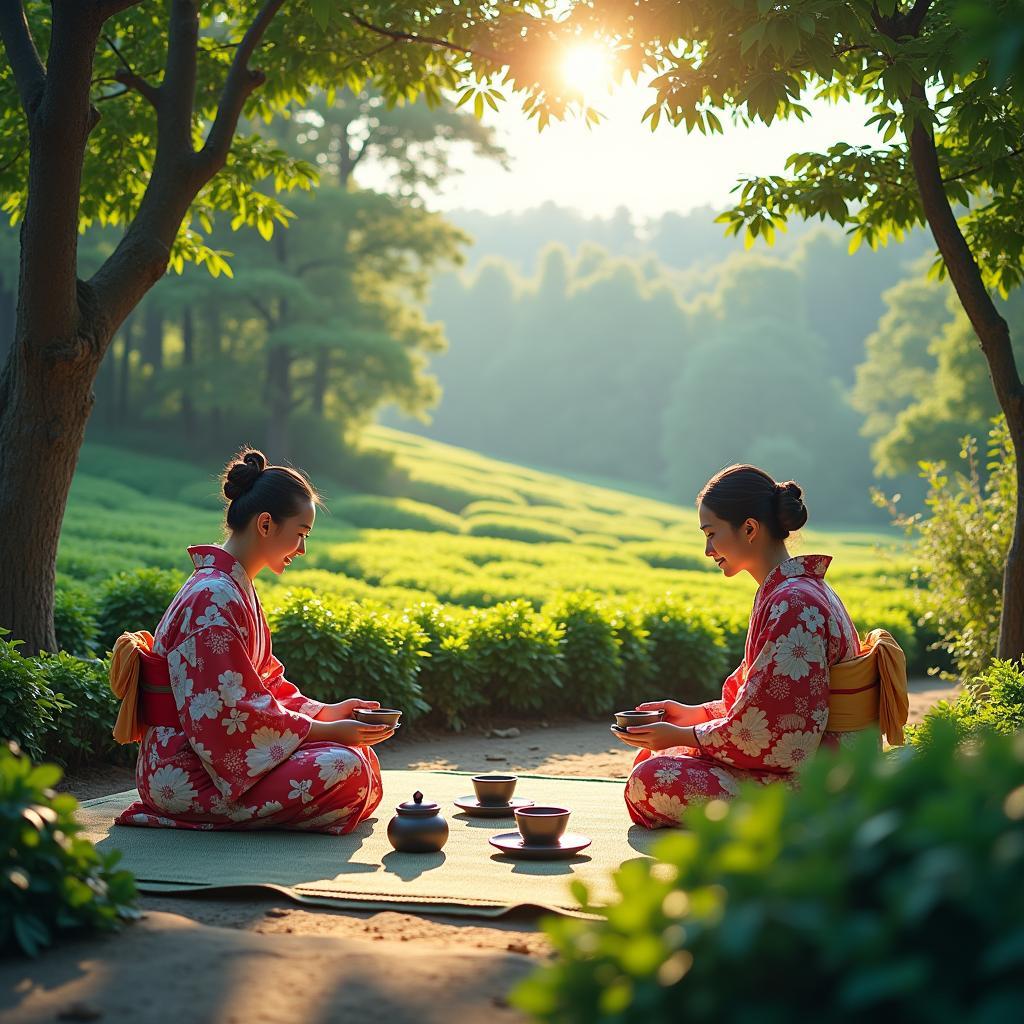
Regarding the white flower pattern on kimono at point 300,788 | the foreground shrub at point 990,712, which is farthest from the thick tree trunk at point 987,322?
the white flower pattern on kimono at point 300,788

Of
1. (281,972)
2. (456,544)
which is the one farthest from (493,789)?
(456,544)

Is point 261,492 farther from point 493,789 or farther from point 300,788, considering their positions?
point 493,789

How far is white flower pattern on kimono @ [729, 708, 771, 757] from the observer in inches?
174

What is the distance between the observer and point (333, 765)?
4688 mm

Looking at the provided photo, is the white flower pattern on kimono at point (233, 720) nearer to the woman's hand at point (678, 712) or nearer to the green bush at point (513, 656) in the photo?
the woman's hand at point (678, 712)

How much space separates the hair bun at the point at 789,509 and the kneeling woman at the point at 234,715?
1.75 metres

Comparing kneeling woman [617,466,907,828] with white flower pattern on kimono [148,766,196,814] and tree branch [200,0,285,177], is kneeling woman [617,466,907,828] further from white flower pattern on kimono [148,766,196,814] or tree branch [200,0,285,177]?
tree branch [200,0,285,177]

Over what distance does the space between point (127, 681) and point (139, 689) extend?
0.12m

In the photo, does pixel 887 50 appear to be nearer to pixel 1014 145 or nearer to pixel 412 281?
pixel 1014 145

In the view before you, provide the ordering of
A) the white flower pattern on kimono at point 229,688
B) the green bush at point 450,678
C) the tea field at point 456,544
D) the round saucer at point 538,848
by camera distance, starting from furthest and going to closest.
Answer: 1. the tea field at point 456,544
2. the green bush at point 450,678
3. the white flower pattern on kimono at point 229,688
4. the round saucer at point 538,848

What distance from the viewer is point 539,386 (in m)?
67.2

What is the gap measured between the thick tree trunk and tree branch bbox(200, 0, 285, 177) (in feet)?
11.7

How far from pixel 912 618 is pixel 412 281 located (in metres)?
20.2

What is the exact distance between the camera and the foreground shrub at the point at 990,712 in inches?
182
